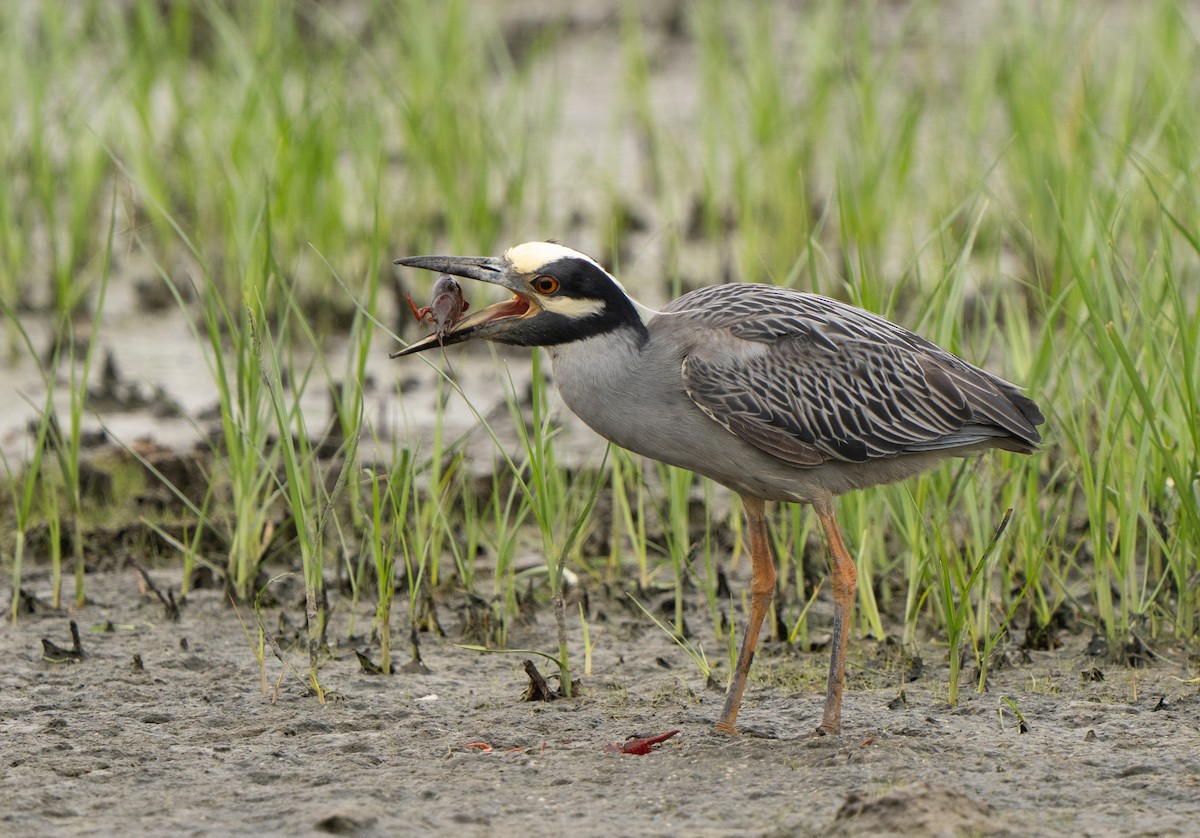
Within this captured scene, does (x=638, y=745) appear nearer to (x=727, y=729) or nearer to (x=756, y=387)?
(x=727, y=729)

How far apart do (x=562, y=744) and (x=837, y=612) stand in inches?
29.0

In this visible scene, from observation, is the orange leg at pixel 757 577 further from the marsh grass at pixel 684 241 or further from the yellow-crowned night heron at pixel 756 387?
the marsh grass at pixel 684 241

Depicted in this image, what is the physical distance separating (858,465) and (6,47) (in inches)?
209

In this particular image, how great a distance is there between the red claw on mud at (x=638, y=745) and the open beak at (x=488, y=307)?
99cm

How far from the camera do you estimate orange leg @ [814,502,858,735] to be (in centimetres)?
390

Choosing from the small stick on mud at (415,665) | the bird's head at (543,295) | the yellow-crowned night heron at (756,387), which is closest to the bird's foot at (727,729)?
the yellow-crowned night heron at (756,387)

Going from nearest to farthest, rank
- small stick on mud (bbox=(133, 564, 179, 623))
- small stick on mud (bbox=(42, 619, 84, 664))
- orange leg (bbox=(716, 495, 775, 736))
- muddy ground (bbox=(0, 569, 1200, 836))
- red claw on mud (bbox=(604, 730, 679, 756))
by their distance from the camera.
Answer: muddy ground (bbox=(0, 569, 1200, 836)) < red claw on mud (bbox=(604, 730, 679, 756)) < orange leg (bbox=(716, 495, 775, 736)) < small stick on mud (bbox=(42, 619, 84, 664)) < small stick on mud (bbox=(133, 564, 179, 623))

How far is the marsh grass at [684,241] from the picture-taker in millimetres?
4410

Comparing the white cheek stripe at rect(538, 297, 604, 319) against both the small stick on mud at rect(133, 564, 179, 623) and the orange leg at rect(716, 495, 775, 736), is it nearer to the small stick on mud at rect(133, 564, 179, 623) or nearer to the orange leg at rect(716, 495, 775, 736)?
the orange leg at rect(716, 495, 775, 736)

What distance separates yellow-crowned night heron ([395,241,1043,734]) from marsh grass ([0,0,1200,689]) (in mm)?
244

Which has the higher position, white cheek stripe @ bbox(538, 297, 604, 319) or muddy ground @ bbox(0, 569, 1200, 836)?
white cheek stripe @ bbox(538, 297, 604, 319)

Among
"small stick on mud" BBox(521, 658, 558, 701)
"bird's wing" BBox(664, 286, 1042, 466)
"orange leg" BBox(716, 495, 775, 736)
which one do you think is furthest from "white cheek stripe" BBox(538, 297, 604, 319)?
"small stick on mud" BBox(521, 658, 558, 701)

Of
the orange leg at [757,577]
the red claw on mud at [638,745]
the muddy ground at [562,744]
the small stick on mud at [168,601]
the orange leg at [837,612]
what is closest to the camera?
the muddy ground at [562,744]

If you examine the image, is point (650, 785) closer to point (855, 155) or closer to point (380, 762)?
point (380, 762)
